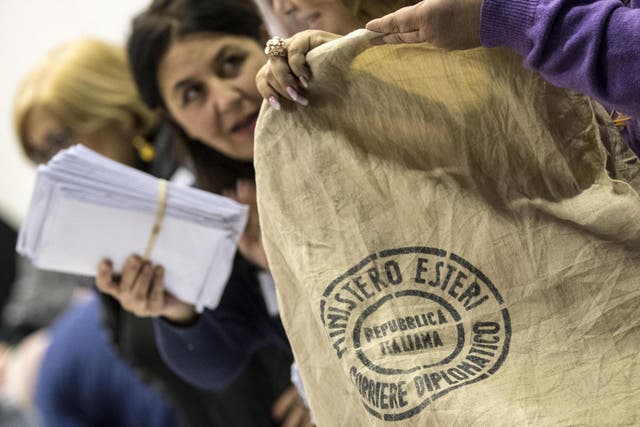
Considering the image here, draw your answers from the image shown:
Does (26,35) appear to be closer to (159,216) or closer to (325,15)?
(159,216)

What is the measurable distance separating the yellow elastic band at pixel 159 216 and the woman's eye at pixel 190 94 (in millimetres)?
249

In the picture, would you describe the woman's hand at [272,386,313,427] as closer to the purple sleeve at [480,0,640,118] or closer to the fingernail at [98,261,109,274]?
the fingernail at [98,261,109,274]

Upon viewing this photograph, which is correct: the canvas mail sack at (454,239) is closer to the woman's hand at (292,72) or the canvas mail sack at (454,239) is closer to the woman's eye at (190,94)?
the woman's hand at (292,72)

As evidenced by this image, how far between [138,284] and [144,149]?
664mm

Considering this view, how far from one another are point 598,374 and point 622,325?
53mm

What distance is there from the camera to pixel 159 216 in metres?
1.28

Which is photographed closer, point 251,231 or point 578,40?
point 578,40

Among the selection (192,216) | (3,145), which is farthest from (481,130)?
(3,145)

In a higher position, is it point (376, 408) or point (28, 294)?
point (376, 408)

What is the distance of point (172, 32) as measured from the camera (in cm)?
150

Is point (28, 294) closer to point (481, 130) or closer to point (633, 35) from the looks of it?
point (481, 130)

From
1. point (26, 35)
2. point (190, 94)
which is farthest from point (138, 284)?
point (26, 35)

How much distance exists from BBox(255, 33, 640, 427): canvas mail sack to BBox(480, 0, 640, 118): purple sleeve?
0.32ft

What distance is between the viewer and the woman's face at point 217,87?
56.2 inches
